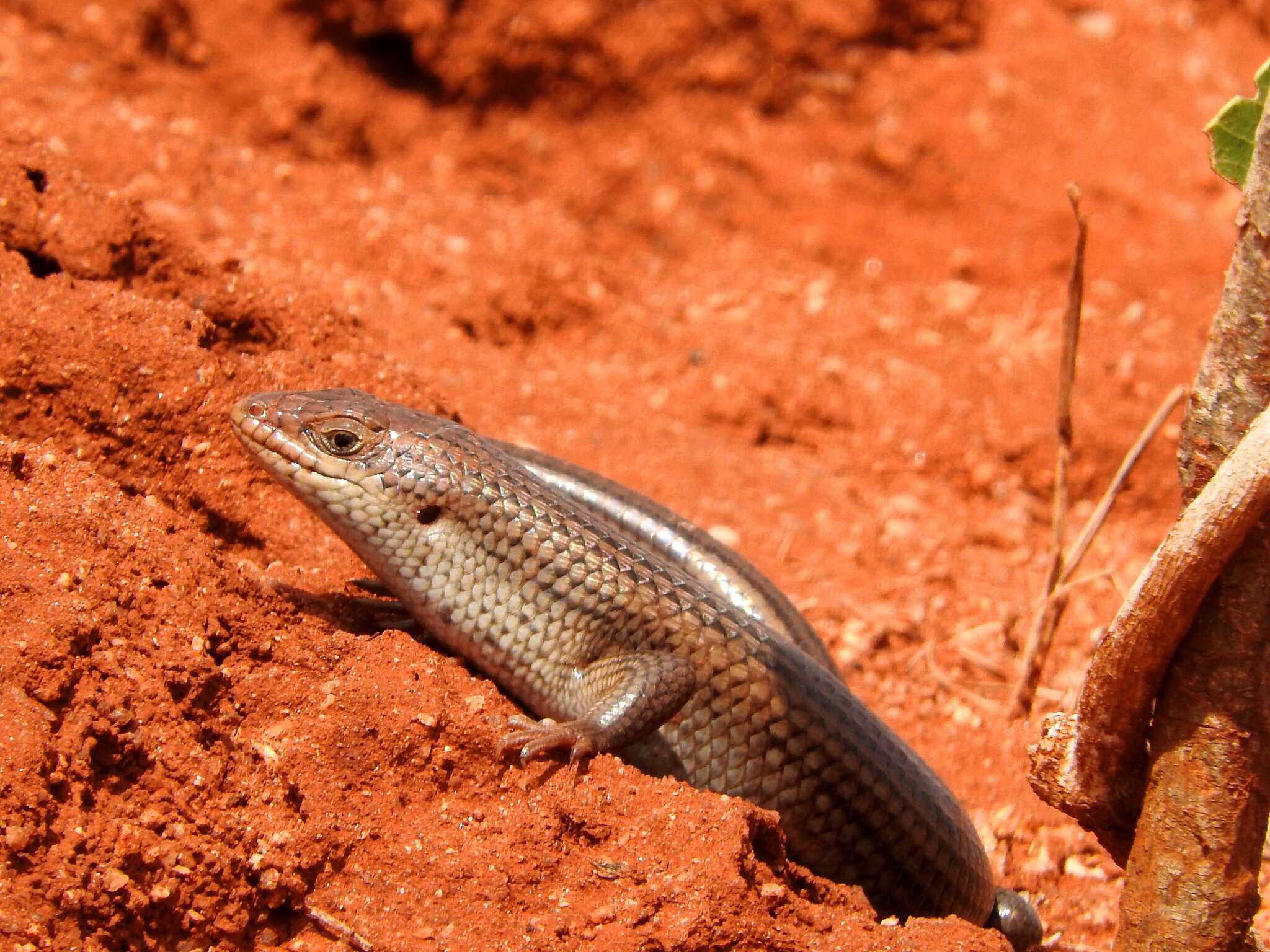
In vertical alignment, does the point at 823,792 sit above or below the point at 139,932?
above

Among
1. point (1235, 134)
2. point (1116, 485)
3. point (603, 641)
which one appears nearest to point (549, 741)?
point (603, 641)

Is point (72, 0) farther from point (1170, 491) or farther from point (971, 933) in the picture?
point (971, 933)

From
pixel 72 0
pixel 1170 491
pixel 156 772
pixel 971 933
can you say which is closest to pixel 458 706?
pixel 156 772

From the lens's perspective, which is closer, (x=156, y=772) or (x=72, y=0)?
(x=156, y=772)

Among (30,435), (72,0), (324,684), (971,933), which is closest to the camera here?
(971,933)

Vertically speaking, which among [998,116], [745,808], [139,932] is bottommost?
[139,932]

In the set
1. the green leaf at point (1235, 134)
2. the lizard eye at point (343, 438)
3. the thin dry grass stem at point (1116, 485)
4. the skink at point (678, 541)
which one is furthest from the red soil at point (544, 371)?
the green leaf at point (1235, 134)

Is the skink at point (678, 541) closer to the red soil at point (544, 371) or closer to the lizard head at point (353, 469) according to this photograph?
the red soil at point (544, 371)

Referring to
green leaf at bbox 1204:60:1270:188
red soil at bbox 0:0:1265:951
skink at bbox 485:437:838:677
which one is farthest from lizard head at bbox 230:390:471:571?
green leaf at bbox 1204:60:1270:188
